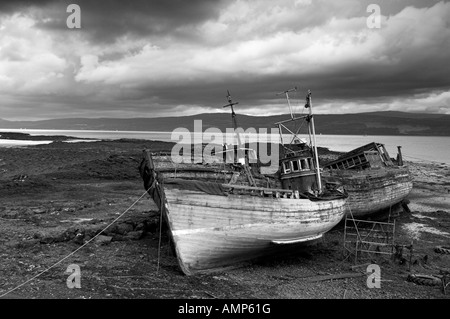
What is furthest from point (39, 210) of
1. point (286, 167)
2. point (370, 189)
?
point (370, 189)

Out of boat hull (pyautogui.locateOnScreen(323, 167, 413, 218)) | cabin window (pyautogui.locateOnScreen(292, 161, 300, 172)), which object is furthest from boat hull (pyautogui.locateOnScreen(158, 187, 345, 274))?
boat hull (pyautogui.locateOnScreen(323, 167, 413, 218))

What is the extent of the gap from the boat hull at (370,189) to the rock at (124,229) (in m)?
12.6

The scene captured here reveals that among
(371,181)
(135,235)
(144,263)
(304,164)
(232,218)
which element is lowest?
(144,263)

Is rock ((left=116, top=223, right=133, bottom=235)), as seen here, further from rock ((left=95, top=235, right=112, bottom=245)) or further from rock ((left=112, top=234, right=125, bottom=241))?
rock ((left=95, top=235, right=112, bottom=245))

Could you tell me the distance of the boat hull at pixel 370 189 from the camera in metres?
24.2

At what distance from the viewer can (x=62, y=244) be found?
16.0 meters

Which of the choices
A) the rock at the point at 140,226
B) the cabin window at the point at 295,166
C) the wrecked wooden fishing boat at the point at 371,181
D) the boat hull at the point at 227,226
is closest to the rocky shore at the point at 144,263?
the rock at the point at 140,226

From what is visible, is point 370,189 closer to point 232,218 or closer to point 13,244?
point 232,218

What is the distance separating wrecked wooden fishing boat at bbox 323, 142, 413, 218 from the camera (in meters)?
24.4

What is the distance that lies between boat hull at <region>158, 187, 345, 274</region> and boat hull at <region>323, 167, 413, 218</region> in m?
9.03

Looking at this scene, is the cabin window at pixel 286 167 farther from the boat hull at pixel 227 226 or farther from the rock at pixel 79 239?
the rock at pixel 79 239

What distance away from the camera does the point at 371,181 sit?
2509cm

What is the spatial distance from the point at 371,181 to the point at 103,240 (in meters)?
17.6
